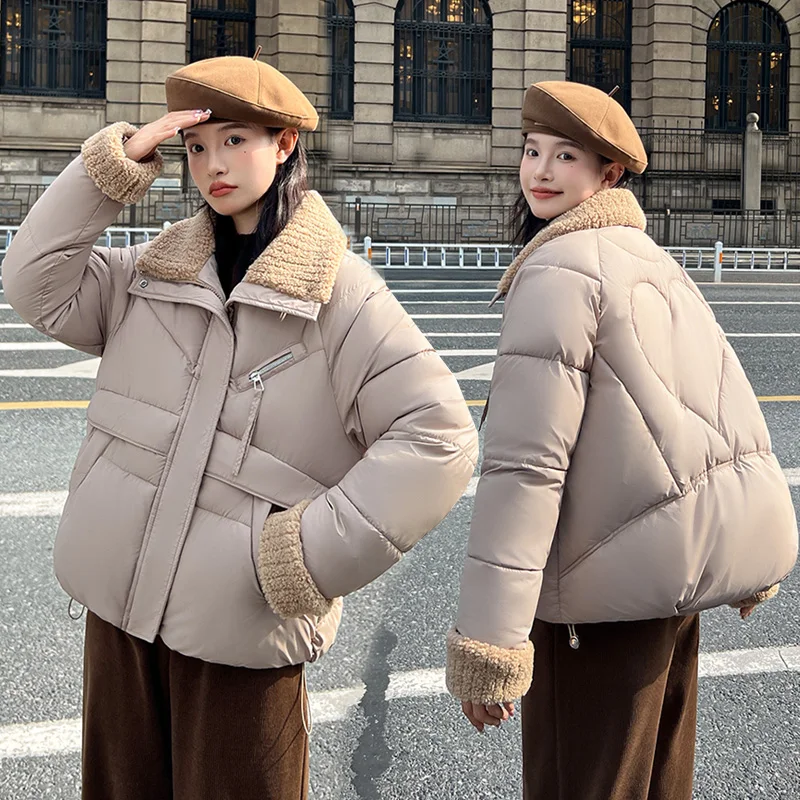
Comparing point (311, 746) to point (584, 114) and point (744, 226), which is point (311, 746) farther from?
point (744, 226)

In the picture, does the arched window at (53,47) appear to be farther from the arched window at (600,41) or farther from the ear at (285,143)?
the ear at (285,143)

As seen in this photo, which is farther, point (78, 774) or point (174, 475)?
point (78, 774)

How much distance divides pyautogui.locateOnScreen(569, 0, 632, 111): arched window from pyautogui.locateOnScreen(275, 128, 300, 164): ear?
1326 inches

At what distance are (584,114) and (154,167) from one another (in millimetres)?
961

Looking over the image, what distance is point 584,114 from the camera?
267cm

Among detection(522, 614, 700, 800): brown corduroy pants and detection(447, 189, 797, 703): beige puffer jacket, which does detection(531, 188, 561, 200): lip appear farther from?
detection(522, 614, 700, 800): brown corduroy pants

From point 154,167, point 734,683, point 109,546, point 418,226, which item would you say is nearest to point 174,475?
point 109,546

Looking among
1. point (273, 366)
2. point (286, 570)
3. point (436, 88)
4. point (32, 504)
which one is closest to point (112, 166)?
point (273, 366)

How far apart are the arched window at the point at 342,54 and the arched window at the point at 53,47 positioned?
6.01m

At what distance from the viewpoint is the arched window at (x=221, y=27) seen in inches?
1284

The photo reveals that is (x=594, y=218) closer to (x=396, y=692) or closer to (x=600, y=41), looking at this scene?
(x=396, y=692)

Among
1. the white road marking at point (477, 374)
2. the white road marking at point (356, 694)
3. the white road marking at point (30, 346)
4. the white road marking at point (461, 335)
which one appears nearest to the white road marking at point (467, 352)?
the white road marking at point (477, 374)

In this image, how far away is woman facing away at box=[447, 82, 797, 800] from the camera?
2.42 metres

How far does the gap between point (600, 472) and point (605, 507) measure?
0.24ft
